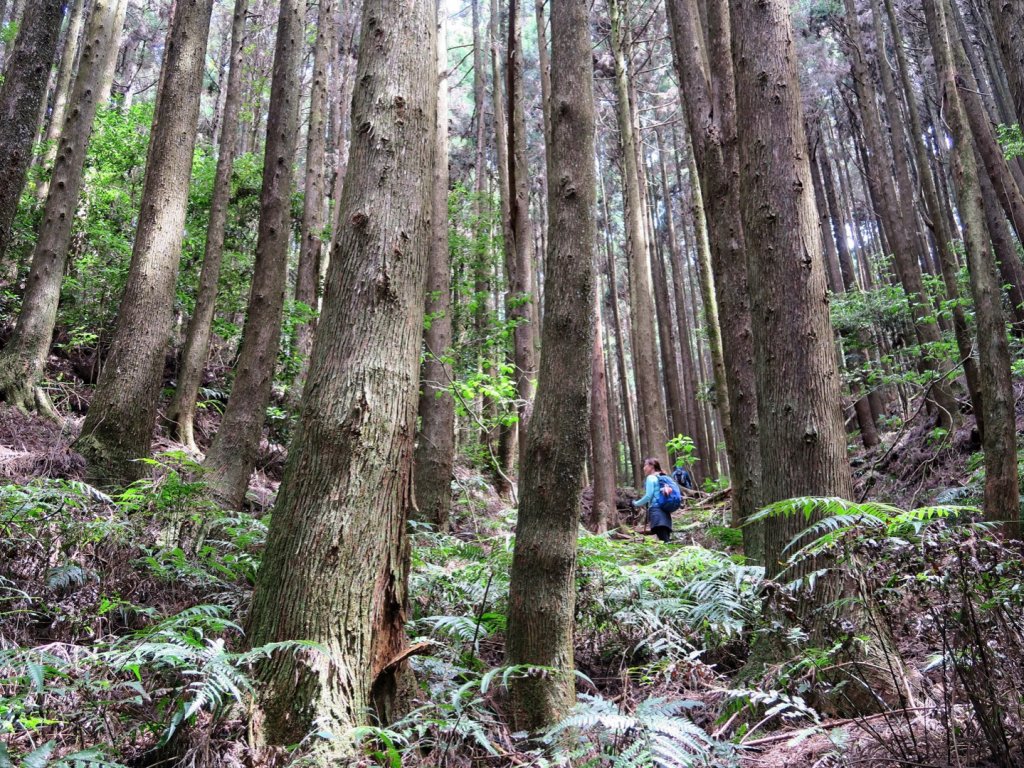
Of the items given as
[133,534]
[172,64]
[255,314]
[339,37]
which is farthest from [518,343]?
[339,37]

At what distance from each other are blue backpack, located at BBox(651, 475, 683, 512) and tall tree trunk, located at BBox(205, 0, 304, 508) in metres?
5.47

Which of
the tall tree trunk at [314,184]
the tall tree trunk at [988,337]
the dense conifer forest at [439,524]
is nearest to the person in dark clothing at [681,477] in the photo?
the dense conifer forest at [439,524]

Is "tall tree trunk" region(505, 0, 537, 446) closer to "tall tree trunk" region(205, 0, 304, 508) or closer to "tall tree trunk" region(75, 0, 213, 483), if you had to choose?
"tall tree trunk" region(205, 0, 304, 508)

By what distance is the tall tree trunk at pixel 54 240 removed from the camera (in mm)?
6918

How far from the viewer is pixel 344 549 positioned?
2.39 metres

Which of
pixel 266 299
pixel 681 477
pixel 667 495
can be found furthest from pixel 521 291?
pixel 681 477

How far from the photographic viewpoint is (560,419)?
10.1 feet

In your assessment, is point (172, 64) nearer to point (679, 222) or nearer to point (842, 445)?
point (842, 445)

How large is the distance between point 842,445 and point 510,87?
15.9 feet

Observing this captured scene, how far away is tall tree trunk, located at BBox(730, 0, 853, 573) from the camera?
3303 millimetres

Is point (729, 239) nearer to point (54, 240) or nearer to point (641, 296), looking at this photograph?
point (641, 296)

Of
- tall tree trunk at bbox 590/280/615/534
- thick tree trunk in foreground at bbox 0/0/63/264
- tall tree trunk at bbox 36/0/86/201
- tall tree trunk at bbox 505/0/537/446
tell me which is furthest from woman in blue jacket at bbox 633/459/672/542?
tall tree trunk at bbox 36/0/86/201

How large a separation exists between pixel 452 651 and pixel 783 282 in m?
2.59

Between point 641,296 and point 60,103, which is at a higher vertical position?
→ point 60,103
